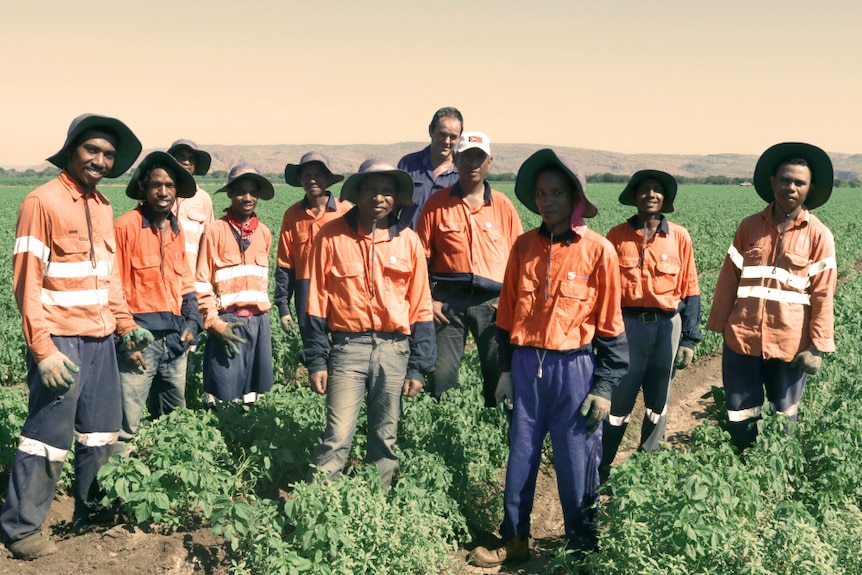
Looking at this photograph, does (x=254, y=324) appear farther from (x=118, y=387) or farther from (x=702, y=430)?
(x=702, y=430)

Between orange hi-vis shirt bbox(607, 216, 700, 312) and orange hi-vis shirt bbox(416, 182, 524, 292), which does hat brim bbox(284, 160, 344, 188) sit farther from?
orange hi-vis shirt bbox(607, 216, 700, 312)

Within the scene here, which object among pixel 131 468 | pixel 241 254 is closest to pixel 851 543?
pixel 131 468

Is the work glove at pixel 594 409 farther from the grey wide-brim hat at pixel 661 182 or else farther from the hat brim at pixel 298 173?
the hat brim at pixel 298 173

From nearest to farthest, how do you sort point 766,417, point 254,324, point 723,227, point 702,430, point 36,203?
point 36,203 → point 766,417 → point 702,430 → point 254,324 → point 723,227

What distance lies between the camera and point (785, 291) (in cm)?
520

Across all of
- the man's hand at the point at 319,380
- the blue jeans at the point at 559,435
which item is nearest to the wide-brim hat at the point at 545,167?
the blue jeans at the point at 559,435

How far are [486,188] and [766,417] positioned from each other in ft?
8.89

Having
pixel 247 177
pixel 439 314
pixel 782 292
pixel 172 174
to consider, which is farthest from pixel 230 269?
pixel 782 292

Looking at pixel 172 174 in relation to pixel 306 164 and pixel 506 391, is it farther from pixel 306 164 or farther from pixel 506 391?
pixel 506 391

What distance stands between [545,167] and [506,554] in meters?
2.49

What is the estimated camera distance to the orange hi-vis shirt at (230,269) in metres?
6.27

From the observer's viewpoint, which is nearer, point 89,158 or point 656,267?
point 89,158

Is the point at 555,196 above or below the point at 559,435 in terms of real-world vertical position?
above

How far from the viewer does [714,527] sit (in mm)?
3750
